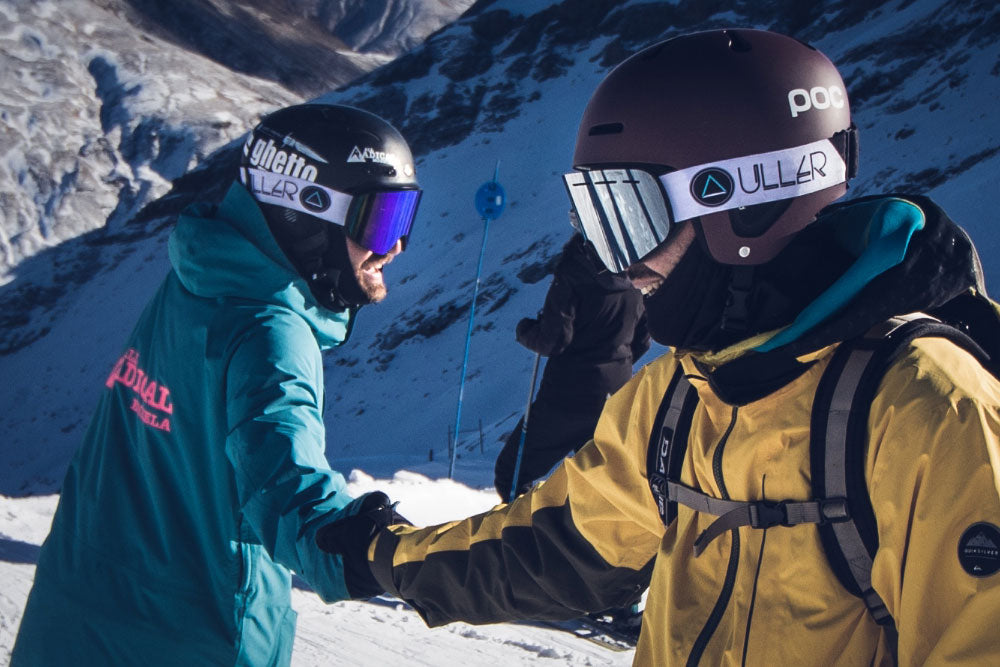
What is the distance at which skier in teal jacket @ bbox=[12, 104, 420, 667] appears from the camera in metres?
1.70

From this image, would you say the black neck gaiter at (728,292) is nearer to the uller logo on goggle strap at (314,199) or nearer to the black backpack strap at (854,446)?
the black backpack strap at (854,446)

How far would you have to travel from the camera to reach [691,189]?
171cm

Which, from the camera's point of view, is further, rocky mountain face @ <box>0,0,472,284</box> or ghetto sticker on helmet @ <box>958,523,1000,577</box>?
rocky mountain face @ <box>0,0,472,284</box>

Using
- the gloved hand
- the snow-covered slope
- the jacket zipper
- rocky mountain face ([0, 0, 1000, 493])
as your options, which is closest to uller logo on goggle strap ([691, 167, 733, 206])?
the jacket zipper

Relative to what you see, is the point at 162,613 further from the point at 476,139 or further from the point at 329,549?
the point at 476,139

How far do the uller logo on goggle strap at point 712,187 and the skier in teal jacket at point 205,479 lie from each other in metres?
0.91

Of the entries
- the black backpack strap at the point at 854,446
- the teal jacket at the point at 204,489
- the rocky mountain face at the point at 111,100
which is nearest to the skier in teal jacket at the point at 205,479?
the teal jacket at the point at 204,489

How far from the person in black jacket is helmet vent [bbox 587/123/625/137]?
2.98 metres

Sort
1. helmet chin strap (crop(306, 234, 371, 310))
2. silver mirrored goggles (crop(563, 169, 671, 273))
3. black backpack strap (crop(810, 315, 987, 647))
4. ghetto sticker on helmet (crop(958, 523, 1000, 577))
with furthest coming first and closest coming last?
helmet chin strap (crop(306, 234, 371, 310)) < silver mirrored goggles (crop(563, 169, 671, 273)) < black backpack strap (crop(810, 315, 987, 647)) < ghetto sticker on helmet (crop(958, 523, 1000, 577))

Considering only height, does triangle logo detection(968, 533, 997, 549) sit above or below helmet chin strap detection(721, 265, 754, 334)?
below

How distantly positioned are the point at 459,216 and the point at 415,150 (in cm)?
615

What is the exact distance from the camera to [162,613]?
1865 mm

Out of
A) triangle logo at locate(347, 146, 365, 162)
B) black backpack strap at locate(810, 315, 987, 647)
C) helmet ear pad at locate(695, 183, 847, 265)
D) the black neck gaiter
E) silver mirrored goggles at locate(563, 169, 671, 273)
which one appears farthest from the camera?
triangle logo at locate(347, 146, 365, 162)

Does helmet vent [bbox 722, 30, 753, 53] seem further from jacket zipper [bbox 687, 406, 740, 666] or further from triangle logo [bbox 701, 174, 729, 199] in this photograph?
jacket zipper [bbox 687, 406, 740, 666]
